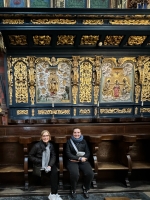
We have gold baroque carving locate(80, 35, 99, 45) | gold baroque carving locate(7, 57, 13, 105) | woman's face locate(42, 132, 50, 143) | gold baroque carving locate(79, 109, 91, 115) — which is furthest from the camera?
gold baroque carving locate(79, 109, 91, 115)

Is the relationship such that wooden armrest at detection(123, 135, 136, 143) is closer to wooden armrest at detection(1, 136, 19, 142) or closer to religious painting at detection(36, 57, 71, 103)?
wooden armrest at detection(1, 136, 19, 142)

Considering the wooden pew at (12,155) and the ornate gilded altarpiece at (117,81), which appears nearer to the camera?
the wooden pew at (12,155)

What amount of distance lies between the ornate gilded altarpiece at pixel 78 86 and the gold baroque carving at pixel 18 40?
0.36 meters

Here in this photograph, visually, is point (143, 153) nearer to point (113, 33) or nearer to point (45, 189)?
point (45, 189)

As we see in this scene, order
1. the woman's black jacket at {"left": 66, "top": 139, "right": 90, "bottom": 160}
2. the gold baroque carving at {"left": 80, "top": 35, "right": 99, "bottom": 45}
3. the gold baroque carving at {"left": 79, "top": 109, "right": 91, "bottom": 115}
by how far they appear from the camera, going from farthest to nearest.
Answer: the gold baroque carving at {"left": 79, "top": 109, "right": 91, "bottom": 115}
the gold baroque carving at {"left": 80, "top": 35, "right": 99, "bottom": 45}
the woman's black jacket at {"left": 66, "top": 139, "right": 90, "bottom": 160}

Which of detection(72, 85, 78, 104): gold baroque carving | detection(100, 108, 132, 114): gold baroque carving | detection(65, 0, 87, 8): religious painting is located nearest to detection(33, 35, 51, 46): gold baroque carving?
detection(65, 0, 87, 8): religious painting

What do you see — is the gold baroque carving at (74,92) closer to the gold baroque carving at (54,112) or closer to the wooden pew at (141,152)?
the gold baroque carving at (54,112)

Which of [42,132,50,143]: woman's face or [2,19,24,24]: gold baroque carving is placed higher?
[2,19,24,24]: gold baroque carving

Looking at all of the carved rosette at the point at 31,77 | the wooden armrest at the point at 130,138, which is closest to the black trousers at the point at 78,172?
the wooden armrest at the point at 130,138

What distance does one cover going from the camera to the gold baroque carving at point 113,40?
14.2 ft

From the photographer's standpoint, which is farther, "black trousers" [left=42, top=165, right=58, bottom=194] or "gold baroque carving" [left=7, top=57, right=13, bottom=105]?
"gold baroque carving" [left=7, top=57, right=13, bottom=105]

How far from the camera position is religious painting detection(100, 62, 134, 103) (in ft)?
15.7

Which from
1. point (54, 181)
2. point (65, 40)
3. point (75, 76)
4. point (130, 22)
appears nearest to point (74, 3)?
point (65, 40)

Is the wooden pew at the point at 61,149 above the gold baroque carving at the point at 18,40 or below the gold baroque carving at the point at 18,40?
below
